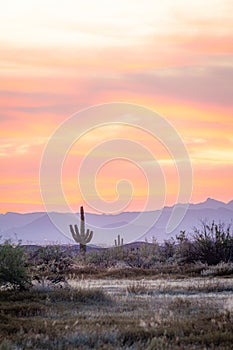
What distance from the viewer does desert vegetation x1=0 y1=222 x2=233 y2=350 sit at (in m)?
12.1

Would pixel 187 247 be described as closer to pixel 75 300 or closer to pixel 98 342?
pixel 75 300

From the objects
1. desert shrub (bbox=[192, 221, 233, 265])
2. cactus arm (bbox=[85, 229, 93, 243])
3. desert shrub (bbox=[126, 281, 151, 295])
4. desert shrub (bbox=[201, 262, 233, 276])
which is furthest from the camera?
cactus arm (bbox=[85, 229, 93, 243])

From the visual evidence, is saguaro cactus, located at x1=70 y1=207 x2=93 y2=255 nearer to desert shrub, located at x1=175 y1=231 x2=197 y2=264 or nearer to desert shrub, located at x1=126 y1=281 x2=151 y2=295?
desert shrub, located at x1=175 y1=231 x2=197 y2=264

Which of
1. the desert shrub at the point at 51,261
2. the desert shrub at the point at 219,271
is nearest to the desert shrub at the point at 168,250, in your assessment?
the desert shrub at the point at 51,261

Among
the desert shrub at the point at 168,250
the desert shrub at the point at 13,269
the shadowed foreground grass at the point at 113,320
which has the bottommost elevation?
the shadowed foreground grass at the point at 113,320

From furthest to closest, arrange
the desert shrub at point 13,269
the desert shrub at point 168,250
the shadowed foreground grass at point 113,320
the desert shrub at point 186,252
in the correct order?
the desert shrub at point 168,250, the desert shrub at point 186,252, the desert shrub at point 13,269, the shadowed foreground grass at point 113,320

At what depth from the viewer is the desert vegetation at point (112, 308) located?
39.6 feet

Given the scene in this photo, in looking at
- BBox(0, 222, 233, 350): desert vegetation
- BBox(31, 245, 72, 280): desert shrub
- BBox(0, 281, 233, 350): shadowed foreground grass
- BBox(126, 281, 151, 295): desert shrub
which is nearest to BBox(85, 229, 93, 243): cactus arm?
BBox(31, 245, 72, 280): desert shrub

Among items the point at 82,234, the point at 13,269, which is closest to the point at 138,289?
the point at 13,269

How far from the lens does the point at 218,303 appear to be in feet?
55.6

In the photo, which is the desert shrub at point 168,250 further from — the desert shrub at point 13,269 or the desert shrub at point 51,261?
the desert shrub at point 13,269

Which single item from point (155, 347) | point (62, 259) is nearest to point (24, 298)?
point (155, 347)

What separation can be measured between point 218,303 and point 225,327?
12.8ft

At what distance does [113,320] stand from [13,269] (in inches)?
207
